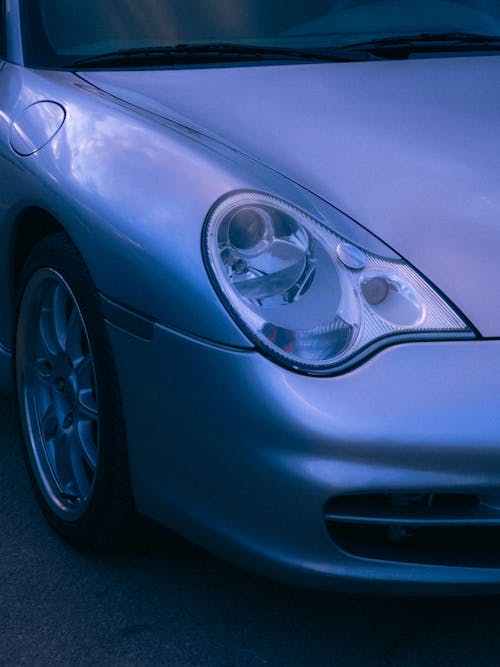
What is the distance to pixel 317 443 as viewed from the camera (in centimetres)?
205

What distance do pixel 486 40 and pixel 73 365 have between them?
139cm

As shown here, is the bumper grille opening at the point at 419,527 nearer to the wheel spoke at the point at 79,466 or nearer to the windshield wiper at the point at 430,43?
the wheel spoke at the point at 79,466

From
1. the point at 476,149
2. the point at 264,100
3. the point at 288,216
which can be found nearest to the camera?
the point at 288,216

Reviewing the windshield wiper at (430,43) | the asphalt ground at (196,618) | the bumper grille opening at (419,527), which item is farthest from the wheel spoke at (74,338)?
the windshield wiper at (430,43)

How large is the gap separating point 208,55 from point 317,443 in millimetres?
1365

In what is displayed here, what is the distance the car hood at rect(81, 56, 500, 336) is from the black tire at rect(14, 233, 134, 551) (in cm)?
44

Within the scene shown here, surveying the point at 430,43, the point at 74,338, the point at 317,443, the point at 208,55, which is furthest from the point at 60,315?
the point at 430,43

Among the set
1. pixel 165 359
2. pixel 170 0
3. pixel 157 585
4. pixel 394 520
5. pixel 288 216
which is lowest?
pixel 157 585

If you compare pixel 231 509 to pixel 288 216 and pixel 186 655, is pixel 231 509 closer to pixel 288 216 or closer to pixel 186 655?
pixel 186 655

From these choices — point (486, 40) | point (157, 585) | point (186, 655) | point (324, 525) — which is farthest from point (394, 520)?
point (486, 40)

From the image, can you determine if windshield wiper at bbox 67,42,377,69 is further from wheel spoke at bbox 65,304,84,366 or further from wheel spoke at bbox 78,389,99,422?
wheel spoke at bbox 78,389,99,422

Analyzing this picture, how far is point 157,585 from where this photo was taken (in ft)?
8.65

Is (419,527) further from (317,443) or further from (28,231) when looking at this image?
(28,231)

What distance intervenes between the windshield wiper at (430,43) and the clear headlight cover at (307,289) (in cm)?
101
